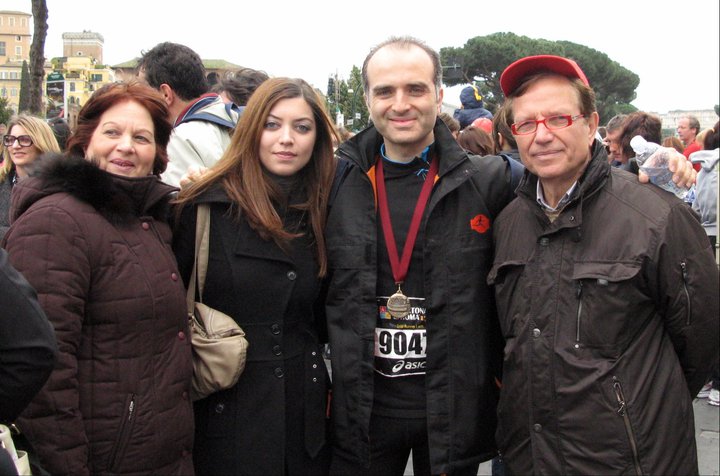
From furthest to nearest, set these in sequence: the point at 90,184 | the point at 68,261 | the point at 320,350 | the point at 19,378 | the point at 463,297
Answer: the point at 320,350, the point at 463,297, the point at 90,184, the point at 68,261, the point at 19,378

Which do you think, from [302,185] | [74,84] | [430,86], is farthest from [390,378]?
[74,84]

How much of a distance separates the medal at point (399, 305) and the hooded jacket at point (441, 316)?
2.7 inches

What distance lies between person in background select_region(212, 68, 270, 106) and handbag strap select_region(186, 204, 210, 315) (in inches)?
83.6

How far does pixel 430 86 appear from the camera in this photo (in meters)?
2.83

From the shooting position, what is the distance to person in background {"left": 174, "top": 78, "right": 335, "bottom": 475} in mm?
2752

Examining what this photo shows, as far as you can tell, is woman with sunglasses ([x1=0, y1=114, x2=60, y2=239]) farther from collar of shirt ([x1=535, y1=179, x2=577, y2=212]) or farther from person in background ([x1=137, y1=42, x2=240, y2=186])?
collar of shirt ([x1=535, y1=179, x2=577, y2=212])

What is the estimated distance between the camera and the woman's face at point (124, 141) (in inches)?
98.6

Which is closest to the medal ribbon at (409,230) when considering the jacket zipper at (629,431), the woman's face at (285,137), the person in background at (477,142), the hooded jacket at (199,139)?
the woman's face at (285,137)

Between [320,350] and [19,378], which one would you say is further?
[320,350]

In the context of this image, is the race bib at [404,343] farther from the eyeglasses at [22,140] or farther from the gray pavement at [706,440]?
the eyeglasses at [22,140]

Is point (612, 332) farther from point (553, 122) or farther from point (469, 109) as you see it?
point (469, 109)

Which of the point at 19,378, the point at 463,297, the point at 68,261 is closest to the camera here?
the point at 19,378

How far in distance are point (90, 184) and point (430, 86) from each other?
1.38m

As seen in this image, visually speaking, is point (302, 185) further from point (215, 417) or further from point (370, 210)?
point (215, 417)
